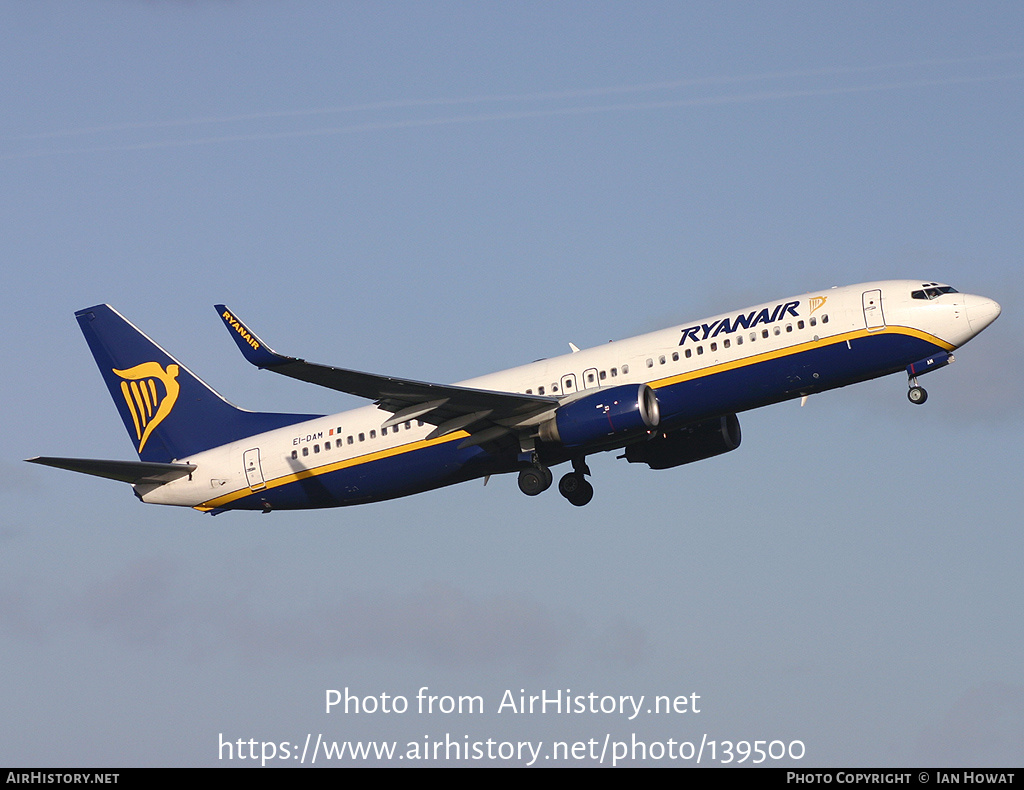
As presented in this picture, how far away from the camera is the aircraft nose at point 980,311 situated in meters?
41.5

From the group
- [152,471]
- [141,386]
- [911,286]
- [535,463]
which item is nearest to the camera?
[911,286]

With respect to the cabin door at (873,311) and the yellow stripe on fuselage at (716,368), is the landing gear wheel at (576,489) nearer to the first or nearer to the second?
the yellow stripe on fuselage at (716,368)

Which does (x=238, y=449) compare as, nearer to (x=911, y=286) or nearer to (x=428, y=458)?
(x=428, y=458)

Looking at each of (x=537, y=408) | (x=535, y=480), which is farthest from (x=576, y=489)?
(x=537, y=408)

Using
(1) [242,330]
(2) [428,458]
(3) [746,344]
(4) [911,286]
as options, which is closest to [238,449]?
(2) [428,458]

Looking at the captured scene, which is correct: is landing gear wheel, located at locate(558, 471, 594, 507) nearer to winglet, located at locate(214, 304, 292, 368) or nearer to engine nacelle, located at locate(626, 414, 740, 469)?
engine nacelle, located at locate(626, 414, 740, 469)

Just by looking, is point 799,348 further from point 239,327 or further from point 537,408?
point 239,327

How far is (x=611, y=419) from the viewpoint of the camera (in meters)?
42.6

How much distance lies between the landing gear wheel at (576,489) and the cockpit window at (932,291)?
13.8 meters

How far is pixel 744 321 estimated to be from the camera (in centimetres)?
4306

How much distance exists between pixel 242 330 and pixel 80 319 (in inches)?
683

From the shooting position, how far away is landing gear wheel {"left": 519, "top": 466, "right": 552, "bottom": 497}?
4597cm

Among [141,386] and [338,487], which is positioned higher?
[141,386]

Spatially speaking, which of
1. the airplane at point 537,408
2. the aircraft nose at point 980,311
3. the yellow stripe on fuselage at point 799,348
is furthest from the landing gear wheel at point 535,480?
the aircraft nose at point 980,311
